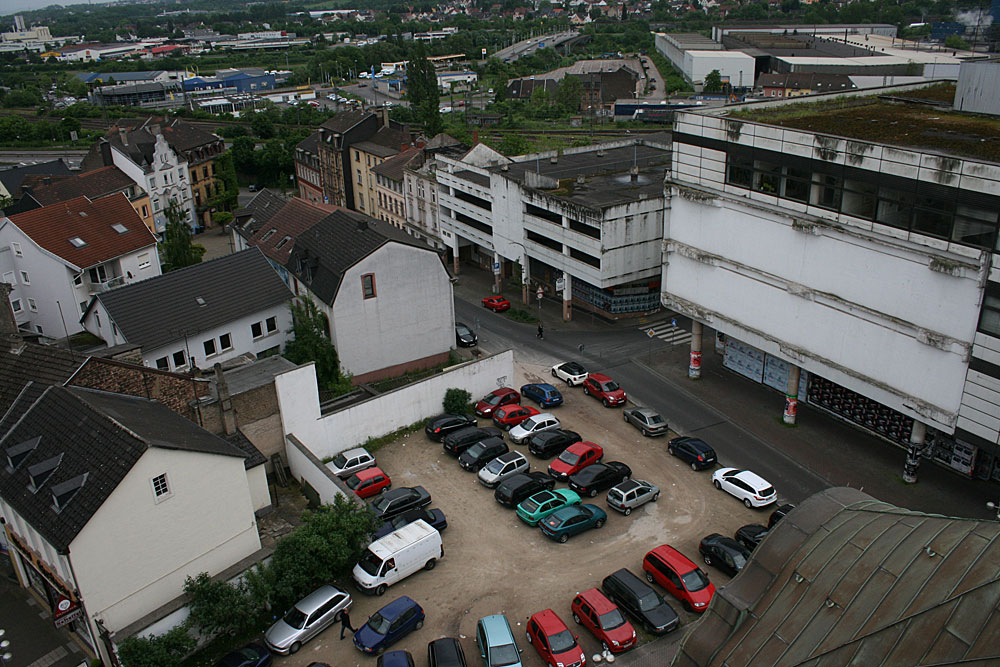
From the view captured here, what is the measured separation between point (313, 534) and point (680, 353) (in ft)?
93.3

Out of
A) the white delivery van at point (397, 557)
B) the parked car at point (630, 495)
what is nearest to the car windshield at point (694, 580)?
the parked car at point (630, 495)

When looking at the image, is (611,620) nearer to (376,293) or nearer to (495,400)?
(495,400)

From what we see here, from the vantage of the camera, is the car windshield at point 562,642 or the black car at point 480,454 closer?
the car windshield at point 562,642

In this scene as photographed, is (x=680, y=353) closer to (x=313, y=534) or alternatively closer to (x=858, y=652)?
(x=313, y=534)

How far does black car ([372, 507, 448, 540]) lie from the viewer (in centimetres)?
3169

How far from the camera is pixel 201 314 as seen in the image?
42.1m

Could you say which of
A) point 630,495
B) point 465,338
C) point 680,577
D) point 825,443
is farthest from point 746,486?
point 465,338

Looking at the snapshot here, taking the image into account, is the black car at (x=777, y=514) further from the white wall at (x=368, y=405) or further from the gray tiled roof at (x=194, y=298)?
the gray tiled roof at (x=194, y=298)

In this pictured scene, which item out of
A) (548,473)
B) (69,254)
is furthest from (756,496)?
(69,254)

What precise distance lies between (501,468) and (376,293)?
45.1 ft

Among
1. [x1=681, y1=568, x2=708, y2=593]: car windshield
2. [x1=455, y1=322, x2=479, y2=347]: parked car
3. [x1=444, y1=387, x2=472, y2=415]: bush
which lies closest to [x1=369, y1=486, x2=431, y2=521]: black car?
[x1=444, y1=387, x2=472, y2=415]: bush

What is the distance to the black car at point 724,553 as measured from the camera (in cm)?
2903

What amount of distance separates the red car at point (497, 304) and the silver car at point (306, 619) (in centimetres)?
3269

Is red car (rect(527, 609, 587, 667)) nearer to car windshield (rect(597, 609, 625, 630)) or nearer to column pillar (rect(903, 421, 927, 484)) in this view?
car windshield (rect(597, 609, 625, 630))
